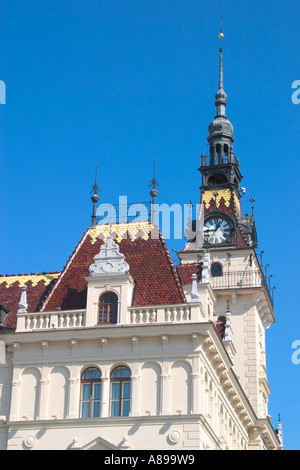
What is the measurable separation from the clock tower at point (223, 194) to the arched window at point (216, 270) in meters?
1.96

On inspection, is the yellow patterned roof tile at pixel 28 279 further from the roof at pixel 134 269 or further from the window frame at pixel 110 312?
the window frame at pixel 110 312

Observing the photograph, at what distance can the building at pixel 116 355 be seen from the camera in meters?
42.8

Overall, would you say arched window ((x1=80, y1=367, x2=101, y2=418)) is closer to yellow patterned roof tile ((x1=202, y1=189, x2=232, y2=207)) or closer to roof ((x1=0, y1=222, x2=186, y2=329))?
roof ((x1=0, y1=222, x2=186, y2=329))

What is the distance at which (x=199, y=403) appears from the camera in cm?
4253

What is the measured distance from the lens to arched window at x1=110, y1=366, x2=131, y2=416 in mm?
43306

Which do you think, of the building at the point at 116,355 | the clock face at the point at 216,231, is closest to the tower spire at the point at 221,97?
the clock face at the point at 216,231

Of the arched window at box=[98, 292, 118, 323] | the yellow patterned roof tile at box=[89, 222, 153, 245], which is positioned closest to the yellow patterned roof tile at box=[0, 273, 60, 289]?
the yellow patterned roof tile at box=[89, 222, 153, 245]

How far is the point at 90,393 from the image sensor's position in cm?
4409

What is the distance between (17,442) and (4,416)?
172cm

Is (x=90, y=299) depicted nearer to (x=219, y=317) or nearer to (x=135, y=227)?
(x=135, y=227)

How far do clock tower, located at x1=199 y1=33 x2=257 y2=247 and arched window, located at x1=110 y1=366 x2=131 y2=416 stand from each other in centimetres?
2817

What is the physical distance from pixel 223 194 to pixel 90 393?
33499mm
